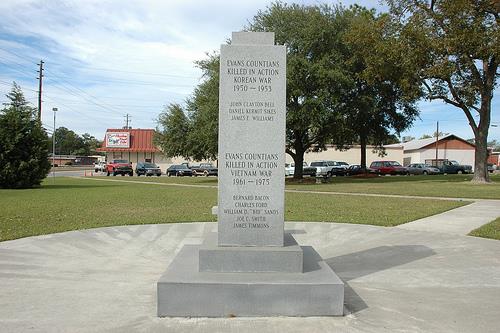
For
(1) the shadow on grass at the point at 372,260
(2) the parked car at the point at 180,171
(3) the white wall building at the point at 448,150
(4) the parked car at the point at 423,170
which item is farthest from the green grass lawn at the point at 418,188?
(3) the white wall building at the point at 448,150

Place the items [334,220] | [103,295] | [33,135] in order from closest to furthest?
[103,295], [334,220], [33,135]

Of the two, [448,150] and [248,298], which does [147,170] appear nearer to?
[448,150]

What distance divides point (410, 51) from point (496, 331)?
2889cm

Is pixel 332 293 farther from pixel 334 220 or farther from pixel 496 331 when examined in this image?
pixel 334 220

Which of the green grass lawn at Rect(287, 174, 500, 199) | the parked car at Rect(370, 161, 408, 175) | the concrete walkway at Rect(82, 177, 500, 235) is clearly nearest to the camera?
the concrete walkway at Rect(82, 177, 500, 235)

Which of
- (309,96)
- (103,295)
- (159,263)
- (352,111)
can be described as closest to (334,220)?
(159,263)

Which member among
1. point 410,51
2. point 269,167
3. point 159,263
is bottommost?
point 159,263

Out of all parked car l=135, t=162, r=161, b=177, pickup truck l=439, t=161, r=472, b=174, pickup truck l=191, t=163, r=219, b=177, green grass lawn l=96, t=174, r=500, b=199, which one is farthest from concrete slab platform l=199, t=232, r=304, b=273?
pickup truck l=439, t=161, r=472, b=174

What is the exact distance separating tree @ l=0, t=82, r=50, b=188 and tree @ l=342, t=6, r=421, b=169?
66.3 ft

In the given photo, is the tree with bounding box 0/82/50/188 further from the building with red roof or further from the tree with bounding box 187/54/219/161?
the building with red roof

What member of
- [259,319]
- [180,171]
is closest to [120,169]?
[180,171]

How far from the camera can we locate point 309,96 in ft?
Result: 105

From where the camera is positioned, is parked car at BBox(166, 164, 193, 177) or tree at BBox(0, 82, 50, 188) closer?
tree at BBox(0, 82, 50, 188)

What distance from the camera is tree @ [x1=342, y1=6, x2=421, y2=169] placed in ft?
104
